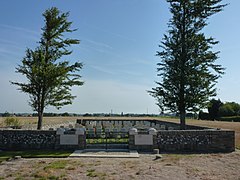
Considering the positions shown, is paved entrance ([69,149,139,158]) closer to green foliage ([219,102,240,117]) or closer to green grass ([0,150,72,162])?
green grass ([0,150,72,162])

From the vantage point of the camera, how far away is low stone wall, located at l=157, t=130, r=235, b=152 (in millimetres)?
12008

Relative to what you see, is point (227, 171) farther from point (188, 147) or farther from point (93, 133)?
point (93, 133)

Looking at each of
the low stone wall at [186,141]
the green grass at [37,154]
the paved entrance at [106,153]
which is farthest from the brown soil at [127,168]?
the low stone wall at [186,141]

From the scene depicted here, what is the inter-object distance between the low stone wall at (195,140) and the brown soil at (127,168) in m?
1.67

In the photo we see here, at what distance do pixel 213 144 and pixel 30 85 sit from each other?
35.3 ft

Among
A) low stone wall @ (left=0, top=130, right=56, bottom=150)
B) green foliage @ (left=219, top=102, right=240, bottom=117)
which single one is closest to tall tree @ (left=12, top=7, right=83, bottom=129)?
low stone wall @ (left=0, top=130, right=56, bottom=150)

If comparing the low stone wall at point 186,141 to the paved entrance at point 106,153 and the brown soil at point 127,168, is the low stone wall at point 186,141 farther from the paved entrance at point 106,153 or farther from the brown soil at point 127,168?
the brown soil at point 127,168

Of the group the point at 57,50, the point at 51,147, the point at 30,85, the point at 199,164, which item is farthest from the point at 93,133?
the point at 199,164

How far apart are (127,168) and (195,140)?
510cm

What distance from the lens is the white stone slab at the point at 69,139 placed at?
11.9 m

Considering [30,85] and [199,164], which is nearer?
[199,164]

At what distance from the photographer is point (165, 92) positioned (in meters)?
16.8

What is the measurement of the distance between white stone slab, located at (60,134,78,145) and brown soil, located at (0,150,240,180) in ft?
7.46

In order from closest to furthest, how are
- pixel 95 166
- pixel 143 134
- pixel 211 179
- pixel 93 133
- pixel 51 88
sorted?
pixel 211 179
pixel 95 166
pixel 143 134
pixel 93 133
pixel 51 88
